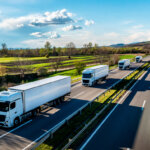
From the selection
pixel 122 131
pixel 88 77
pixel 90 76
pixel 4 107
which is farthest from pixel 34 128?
pixel 90 76

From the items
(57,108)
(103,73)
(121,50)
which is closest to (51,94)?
(57,108)

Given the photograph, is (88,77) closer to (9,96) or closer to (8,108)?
(9,96)

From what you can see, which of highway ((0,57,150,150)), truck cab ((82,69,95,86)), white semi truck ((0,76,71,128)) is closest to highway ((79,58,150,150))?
highway ((0,57,150,150))

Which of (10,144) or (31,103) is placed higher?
(31,103)

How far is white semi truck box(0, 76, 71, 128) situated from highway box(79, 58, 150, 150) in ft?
23.4

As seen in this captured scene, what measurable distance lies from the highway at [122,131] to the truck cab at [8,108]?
283 inches

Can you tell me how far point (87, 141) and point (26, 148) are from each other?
183 inches

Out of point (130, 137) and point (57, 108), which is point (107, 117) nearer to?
point (130, 137)

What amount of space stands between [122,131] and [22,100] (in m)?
9.94

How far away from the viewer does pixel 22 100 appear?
15195 mm

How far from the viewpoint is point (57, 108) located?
19.5 m

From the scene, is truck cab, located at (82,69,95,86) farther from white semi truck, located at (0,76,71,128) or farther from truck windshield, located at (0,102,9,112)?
truck windshield, located at (0,102,9,112)

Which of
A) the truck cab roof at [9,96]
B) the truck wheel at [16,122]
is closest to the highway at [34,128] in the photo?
the truck wheel at [16,122]

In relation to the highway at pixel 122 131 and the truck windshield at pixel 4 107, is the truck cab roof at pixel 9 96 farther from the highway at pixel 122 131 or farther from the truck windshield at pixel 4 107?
the highway at pixel 122 131
